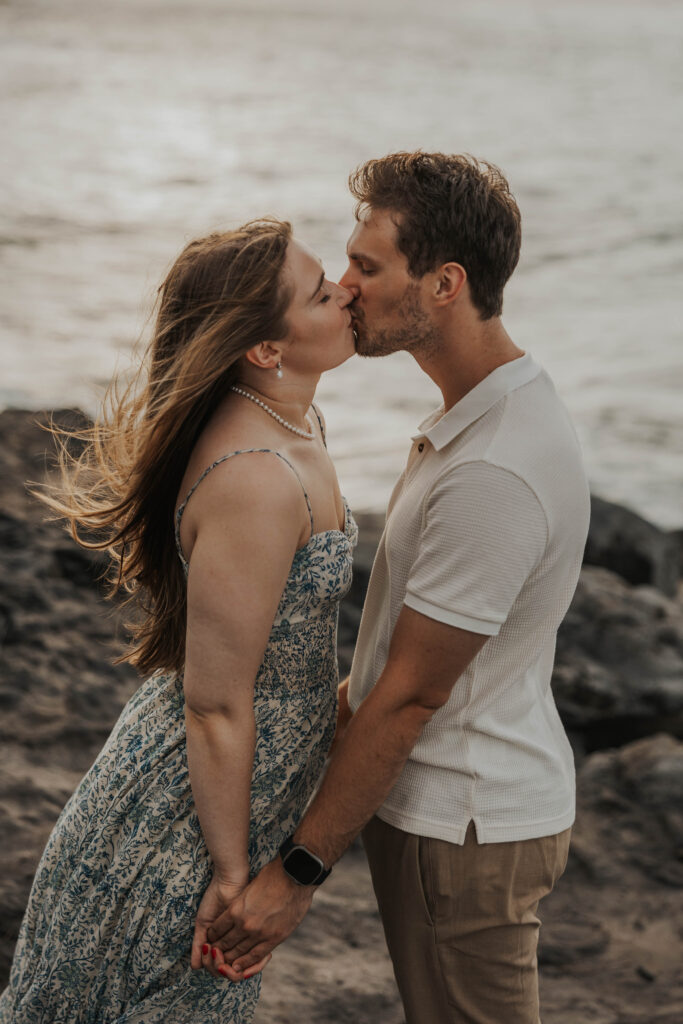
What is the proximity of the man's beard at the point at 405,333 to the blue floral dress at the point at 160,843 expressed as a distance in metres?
0.40

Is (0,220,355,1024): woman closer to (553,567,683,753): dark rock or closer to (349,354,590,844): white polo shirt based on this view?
(349,354,590,844): white polo shirt

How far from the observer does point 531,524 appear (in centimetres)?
202

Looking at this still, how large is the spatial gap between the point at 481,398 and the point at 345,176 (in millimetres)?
17840

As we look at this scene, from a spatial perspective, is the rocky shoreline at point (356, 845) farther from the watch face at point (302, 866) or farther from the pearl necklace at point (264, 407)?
the pearl necklace at point (264, 407)

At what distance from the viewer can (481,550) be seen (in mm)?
1999

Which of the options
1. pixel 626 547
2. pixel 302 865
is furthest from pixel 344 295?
pixel 626 547

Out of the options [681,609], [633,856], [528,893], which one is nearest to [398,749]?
Result: [528,893]

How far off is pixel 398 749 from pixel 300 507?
1.62 feet

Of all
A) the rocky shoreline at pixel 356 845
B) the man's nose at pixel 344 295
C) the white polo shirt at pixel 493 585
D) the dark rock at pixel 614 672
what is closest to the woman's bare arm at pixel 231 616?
the white polo shirt at pixel 493 585

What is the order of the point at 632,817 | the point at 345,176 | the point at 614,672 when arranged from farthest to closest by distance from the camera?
the point at 345,176 → the point at 614,672 → the point at 632,817

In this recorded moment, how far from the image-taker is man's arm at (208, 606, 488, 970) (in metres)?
2.04

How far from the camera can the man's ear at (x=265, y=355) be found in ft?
7.06

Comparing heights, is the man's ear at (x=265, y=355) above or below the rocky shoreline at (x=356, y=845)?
above

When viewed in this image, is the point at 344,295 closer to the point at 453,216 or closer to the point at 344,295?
the point at 344,295
